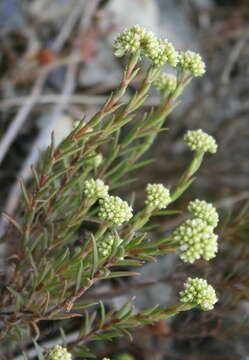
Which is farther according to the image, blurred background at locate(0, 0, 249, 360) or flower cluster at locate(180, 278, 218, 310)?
blurred background at locate(0, 0, 249, 360)

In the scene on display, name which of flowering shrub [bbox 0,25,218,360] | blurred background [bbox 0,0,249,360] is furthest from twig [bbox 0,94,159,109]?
flowering shrub [bbox 0,25,218,360]

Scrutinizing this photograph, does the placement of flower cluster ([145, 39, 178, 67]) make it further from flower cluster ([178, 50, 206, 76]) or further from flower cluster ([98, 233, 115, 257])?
flower cluster ([98, 233, 115, 257])

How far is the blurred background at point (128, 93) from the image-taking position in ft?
7.63

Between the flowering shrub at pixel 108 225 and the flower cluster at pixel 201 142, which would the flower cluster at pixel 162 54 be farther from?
the flower cluster at pixel 201 142

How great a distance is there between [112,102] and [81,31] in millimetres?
2039

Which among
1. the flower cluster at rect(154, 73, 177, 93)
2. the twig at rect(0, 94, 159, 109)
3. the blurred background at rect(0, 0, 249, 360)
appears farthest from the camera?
the twig at rect(0, 94, 159, 109)

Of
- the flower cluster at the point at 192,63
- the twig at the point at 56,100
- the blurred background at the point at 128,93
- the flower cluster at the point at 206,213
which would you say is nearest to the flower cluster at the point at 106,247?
the flower cluster at the point at 206,213

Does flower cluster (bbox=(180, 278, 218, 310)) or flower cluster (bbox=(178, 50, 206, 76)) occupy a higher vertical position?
flower cluster (bbox=(178, 50, 206, 76))

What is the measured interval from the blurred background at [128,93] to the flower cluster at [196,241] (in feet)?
2.79

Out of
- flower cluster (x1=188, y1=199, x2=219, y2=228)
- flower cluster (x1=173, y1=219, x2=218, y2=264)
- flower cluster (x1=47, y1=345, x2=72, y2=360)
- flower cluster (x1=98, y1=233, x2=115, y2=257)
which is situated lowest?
flower cluster (x1=47, y1=345, x2=72, y2=360)

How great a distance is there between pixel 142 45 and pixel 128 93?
6.83 feet

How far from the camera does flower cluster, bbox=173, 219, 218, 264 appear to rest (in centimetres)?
102

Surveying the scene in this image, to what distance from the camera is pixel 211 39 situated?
12.1 feet

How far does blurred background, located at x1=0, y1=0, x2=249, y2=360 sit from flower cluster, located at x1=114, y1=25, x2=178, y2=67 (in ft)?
3.28
